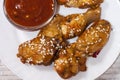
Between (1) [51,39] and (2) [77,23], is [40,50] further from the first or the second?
(2) [77,23]

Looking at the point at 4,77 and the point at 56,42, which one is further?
the point at 4,77

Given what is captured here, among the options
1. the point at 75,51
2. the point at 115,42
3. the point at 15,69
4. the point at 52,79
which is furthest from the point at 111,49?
the point at 15,69

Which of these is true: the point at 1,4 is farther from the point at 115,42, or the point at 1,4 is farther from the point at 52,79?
the point at 115,42

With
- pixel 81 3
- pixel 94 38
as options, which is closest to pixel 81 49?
pixel 94 38

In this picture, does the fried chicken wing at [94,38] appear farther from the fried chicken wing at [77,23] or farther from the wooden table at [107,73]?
the wooden table at [107,73]

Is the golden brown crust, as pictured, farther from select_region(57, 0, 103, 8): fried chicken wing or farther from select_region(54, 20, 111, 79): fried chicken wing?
select_region(57, 0, 103, 8): fried chicken wing

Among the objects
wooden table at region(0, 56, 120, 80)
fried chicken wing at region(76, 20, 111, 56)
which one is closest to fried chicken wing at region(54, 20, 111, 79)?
fried chicken wing at region(76, 20, 111, 56)
